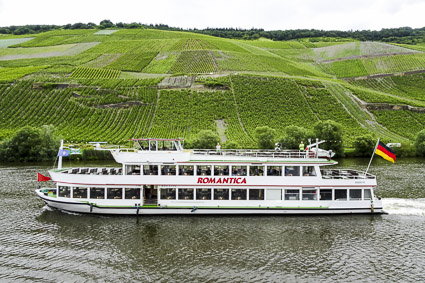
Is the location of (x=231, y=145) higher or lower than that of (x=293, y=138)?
lower

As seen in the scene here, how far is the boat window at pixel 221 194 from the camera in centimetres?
2823

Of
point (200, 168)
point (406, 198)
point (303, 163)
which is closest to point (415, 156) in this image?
point (406, 198)

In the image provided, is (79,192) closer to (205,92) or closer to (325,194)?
(325,194)

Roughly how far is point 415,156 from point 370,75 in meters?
61.8

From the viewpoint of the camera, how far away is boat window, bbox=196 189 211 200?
1108 inches

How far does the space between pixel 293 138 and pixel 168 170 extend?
40.5 m

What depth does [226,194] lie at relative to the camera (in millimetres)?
28250

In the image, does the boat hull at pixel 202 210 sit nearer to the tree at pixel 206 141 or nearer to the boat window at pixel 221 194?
the boat window at pixel 221 194

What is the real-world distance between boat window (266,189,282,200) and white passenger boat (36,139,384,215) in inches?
3.0

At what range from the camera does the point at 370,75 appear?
Result: 4710 inches

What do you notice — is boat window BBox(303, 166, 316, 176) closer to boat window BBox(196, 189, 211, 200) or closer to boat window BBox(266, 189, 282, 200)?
boat window BBox(266, 189, 282, 200)

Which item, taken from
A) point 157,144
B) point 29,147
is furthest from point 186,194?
point 29,147

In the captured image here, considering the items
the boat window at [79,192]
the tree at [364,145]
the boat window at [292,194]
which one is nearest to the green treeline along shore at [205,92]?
the tree at [364,145]

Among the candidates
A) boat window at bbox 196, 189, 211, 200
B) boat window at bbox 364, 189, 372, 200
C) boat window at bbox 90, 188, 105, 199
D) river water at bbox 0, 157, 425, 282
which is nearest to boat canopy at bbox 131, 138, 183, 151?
boat window at bbox 196, 189, 211, 200
